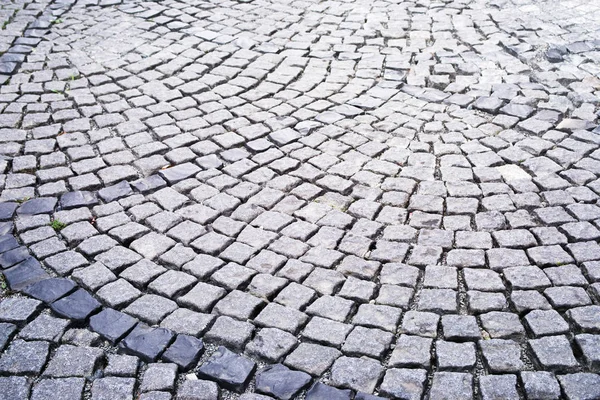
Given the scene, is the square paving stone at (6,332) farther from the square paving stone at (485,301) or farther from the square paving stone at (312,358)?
the square paving stone at (485,301)

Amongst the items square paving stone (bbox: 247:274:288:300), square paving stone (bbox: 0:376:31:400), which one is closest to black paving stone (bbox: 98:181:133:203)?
square paving stone (bbox: 247:274:288:300)

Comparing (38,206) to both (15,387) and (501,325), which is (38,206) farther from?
(501,325)

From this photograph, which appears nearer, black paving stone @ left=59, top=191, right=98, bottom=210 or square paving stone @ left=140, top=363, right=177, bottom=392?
square paving stone @ left=140, top=363, right=177, bottom=392

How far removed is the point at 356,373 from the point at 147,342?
115cm

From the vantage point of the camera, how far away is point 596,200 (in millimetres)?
4453

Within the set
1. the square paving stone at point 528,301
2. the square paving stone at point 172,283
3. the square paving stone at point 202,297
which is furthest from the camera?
the square paving stone at point 172,283

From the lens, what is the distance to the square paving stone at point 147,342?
11.1 ft

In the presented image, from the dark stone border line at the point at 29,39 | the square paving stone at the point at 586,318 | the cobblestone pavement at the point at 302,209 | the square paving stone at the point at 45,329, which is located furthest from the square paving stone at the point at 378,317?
the dark stone border line at the point at 29,39

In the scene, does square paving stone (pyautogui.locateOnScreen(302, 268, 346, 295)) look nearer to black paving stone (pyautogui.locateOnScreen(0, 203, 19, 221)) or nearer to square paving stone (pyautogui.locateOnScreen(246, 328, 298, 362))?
square paving stone (pyautogui.locateOnScreen(246, 328, 298, 362))

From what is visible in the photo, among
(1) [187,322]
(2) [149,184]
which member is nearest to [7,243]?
(2) [149,184]

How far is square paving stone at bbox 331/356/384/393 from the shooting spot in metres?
3.19

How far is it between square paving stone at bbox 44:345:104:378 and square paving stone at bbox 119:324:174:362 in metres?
0.16

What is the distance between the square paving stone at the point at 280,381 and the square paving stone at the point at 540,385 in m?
1.09

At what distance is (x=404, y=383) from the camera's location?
3.19 m
